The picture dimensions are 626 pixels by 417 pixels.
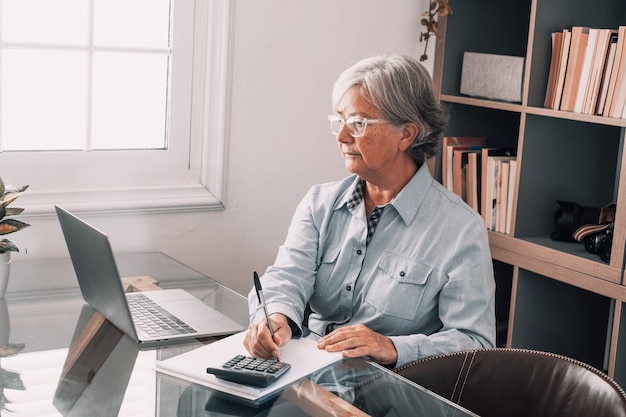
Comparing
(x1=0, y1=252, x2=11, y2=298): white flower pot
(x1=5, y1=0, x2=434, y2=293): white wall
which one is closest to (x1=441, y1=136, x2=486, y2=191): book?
(x1=5, y1=0, x2=434, y2=293): white wall

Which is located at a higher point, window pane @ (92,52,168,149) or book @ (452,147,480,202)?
window pane @ (92,52,168,149)

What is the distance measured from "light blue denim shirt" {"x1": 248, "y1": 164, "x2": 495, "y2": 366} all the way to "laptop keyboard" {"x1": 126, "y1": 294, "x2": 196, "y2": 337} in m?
0.19

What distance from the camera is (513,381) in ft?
6.21

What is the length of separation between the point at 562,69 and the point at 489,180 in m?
0.46

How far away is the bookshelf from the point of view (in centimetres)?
276

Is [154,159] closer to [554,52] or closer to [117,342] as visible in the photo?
[117,342]

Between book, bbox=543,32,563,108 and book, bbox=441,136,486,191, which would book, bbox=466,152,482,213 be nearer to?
book, bbox=441,136,486,191

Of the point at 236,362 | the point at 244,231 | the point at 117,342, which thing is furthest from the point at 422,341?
the point at 244,231

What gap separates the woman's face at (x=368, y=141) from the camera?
2193 millimetres

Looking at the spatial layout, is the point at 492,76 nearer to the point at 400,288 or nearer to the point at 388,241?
the point at 388,241

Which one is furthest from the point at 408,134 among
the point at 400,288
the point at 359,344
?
the point at 359,344

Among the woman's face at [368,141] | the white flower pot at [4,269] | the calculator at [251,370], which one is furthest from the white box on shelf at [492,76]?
the white flower pot at [4,269]

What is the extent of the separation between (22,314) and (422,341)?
95 cm

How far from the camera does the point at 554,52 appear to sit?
2.88 m
